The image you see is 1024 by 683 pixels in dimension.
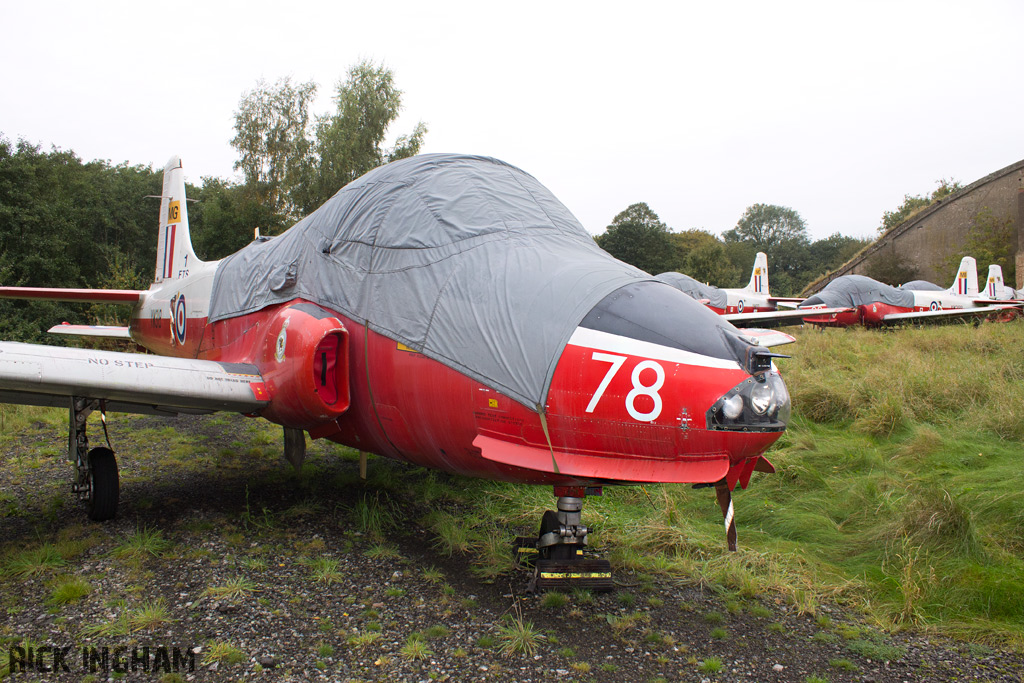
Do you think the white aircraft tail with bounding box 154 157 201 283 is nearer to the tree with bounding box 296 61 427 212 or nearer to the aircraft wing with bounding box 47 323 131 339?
the aircraft wing with bounding box 47 323 131 339

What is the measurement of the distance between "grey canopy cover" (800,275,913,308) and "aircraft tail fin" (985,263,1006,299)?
35.9ft

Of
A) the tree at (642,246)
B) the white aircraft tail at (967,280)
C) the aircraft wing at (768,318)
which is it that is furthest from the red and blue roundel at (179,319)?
the tree at (642,246)

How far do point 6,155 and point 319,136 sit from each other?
1669cm

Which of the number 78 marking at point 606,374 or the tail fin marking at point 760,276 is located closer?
the number 78 marking at point 606,374

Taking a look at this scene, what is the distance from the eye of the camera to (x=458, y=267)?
393 cm

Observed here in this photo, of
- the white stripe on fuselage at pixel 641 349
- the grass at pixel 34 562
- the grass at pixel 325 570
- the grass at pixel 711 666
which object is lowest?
the grass at pixel 711 666

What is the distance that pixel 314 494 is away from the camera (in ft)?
19.8

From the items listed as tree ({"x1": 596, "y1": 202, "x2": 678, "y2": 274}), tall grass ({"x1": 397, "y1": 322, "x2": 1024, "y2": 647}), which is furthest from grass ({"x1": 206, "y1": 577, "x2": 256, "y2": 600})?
tree ({"x1": 596, "y1": 202, "x2": 678, "y2": 274})

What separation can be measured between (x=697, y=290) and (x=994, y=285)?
649 inches

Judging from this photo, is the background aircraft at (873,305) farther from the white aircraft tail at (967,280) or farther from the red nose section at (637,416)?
the red nose section at (637,416)

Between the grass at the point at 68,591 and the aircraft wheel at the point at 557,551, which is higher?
the aircraft wheel at the point at 557,551

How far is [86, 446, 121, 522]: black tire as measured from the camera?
16.8 feet

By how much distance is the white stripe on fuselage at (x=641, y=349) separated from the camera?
9.75ft

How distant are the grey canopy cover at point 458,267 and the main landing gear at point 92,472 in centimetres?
148
